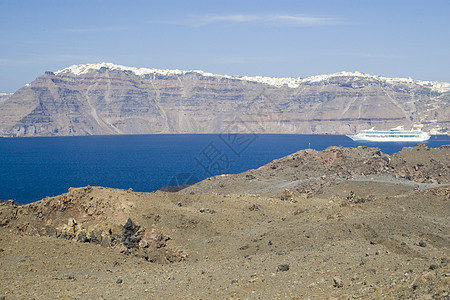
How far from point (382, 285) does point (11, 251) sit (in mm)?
14847

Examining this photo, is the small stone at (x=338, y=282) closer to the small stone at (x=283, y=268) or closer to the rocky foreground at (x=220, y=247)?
the rocky foreground at (x=220, y=247)

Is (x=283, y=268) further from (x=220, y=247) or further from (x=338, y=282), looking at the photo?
(x=220, y=247)

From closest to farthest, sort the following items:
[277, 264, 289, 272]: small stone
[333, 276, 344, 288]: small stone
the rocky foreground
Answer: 1. [333, 276, 344, 288]: small stone
2. the rocky foreground
3. [277, 264, 289, 272]: small stone

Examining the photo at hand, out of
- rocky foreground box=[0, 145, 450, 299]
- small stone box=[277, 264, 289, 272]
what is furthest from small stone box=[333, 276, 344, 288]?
small stone box=[277, 264, 289, 272]

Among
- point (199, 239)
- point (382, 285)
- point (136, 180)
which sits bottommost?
point (136, 180)

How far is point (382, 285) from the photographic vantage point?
45.4ft

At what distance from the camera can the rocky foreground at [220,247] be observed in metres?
15.5

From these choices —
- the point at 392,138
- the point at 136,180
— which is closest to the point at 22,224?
the point at 136,180

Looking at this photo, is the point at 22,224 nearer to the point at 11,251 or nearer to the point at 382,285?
the point at 11,251

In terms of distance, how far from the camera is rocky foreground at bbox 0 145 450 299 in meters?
15.5

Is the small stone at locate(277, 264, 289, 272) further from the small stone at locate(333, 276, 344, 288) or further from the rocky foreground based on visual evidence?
the small stone at locate(333, 276, 344, 288)

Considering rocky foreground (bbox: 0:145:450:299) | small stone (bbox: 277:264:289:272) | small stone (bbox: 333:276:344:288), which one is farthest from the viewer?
small stone (bbox: 277:264:289:272)

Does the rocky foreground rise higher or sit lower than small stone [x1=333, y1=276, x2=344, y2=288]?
lower

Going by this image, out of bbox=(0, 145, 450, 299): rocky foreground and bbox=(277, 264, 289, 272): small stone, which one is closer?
bbox=(0, 145, 450, 299): rocky foreground
